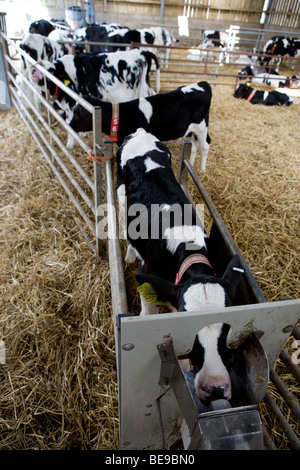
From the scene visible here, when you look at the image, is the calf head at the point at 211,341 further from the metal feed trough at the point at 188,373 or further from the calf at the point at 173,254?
the metal feed trough at the point at 188,373

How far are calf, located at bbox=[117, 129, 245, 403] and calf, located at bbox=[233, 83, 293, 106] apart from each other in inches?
253

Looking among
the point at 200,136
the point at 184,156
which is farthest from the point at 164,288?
the point at 200,136

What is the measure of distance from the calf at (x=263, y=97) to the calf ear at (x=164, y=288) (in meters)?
8.10

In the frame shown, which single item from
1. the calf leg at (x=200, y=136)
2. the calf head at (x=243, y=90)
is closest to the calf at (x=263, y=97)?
the calf head at (x=243, y=90)

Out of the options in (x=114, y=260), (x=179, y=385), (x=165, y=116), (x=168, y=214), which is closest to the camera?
(x=179, y=385)

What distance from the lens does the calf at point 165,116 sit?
358 cm

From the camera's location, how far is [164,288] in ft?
4.74

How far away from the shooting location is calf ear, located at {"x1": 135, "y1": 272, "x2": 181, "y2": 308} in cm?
140

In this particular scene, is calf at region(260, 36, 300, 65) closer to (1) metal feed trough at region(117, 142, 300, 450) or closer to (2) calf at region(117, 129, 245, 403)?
(2) calf at region(117, 129, 245, 403)

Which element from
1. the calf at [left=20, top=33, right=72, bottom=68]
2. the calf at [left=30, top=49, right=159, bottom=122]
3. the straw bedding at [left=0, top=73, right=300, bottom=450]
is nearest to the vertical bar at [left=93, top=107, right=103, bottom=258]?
the straw bedding at [left=0, top=73, right=300, bottom=450]

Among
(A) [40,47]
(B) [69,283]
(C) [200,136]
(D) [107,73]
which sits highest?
(A) [40,47]

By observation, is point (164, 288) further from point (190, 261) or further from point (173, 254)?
point (173, 254)

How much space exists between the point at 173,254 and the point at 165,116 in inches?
109
